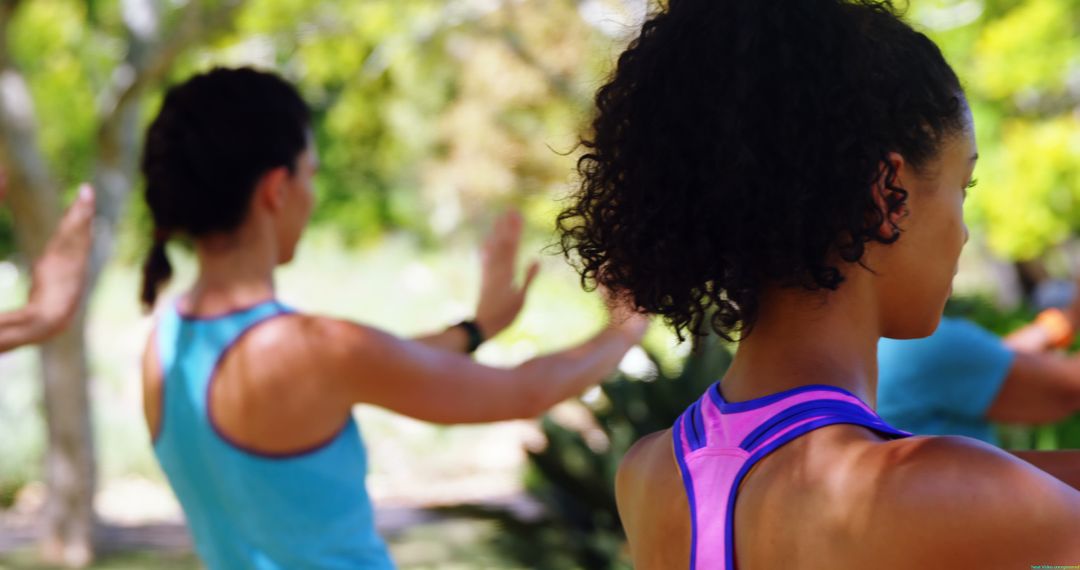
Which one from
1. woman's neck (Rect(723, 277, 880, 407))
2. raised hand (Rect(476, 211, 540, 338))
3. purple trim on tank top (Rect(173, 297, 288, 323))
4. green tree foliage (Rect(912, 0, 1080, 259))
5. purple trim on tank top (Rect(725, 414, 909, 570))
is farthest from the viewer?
green tree foliage (Rect(912, 0, 1080, 259))

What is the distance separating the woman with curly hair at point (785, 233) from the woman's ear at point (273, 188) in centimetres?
127

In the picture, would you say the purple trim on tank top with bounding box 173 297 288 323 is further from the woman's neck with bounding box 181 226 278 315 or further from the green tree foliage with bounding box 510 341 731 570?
the green tree foliage with bounding box 510 341 731 570

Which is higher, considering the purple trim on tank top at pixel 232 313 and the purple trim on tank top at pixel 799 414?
the purple trim on tank top at pixel 799 414

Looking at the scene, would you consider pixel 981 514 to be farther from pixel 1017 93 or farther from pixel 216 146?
pixel 1017 93

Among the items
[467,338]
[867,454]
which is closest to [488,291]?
[467,338]

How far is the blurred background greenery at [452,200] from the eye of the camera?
503cm

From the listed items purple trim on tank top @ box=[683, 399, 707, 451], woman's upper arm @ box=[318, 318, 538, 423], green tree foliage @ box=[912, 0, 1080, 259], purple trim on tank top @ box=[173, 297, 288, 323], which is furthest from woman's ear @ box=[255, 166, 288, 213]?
green tree foliage @ box=[912, 0, 1080, 259]

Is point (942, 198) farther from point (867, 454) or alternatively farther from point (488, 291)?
point (488, 291)

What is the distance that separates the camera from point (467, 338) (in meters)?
2.81

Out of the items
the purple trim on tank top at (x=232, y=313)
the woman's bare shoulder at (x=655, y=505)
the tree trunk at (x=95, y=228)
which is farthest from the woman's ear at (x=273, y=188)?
the tree trunk at (x=95, y=228)

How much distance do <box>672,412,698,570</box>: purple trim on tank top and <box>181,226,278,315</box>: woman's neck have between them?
123cm

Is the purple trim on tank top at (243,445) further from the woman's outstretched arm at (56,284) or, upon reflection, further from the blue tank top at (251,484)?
the woman's outstretched arm at (56,284)

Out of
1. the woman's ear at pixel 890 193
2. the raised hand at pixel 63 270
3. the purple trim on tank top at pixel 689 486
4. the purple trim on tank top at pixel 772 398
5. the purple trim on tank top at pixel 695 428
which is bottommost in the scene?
the raised hand at pixel 63 270

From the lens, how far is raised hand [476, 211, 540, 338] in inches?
116
